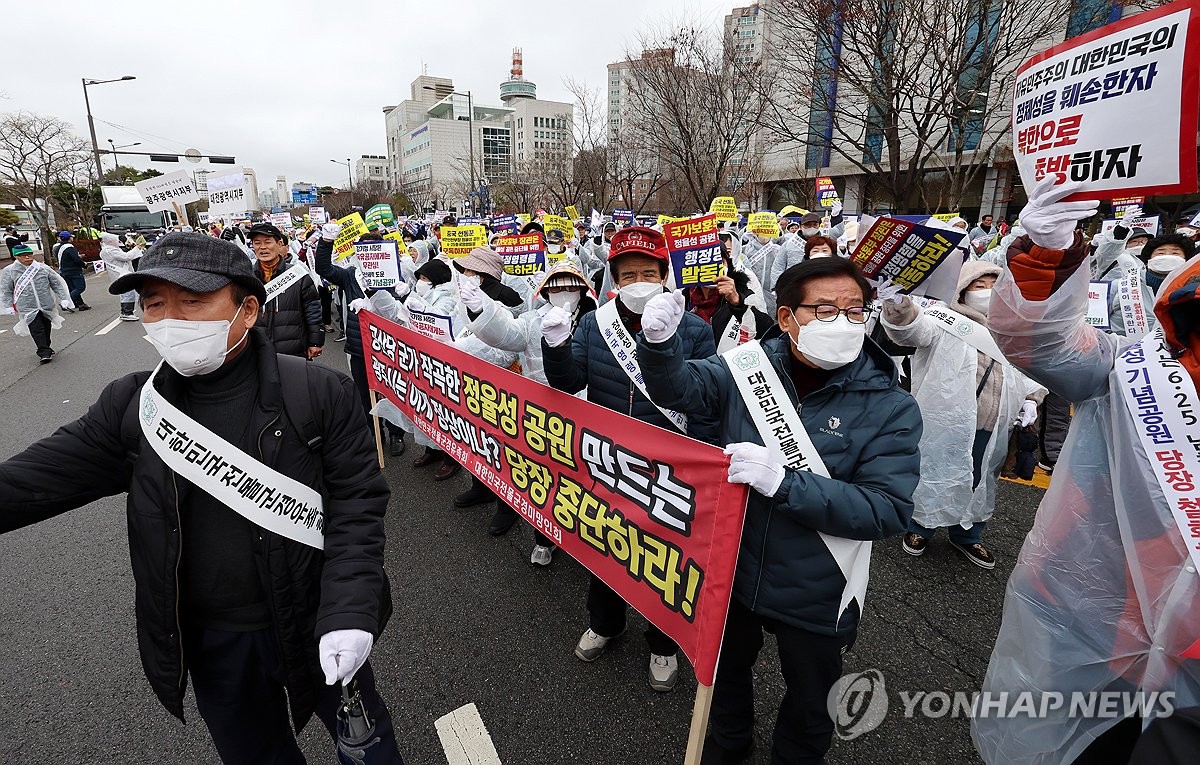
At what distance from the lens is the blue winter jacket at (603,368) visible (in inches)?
107

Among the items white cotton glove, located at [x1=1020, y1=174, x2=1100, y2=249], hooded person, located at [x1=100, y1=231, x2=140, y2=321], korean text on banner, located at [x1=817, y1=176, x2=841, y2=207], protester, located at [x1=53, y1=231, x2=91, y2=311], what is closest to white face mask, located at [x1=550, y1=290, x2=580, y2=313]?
white cotton glove, located at [x1=1020, y1=174, x2=1100, y2=249]

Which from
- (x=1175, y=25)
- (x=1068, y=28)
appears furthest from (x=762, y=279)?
(x=1068, y=28)

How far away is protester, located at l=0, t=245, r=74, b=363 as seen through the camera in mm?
9023

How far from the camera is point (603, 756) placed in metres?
2.42

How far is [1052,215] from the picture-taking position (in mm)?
1645

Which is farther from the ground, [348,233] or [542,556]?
[348,233]

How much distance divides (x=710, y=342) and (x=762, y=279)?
22.5ft

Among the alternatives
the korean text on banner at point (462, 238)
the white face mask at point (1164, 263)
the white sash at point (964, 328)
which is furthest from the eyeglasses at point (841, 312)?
the white face mask at point (1164, 263)

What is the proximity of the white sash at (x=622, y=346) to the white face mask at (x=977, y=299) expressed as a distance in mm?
2110

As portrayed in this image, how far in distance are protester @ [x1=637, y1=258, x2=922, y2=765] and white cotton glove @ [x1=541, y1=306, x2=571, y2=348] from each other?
626 mm

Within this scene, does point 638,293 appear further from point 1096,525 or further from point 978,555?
point 978,555

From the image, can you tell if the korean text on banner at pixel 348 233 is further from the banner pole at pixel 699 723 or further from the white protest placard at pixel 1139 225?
the white protest placard at pixel 1139 225

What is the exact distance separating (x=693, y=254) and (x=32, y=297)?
11.4 metres

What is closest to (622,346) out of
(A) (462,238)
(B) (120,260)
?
(A) (462,238)
